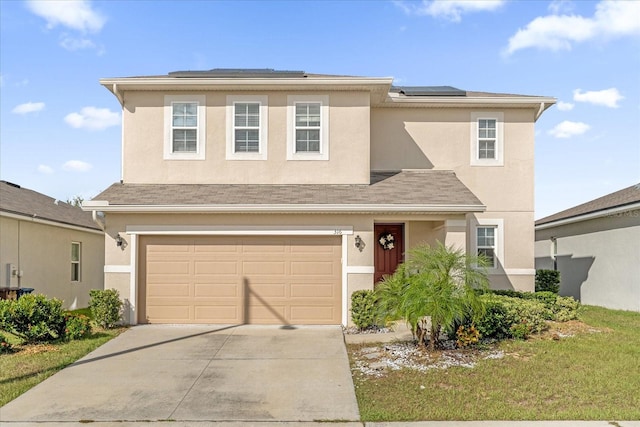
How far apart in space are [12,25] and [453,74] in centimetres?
1307

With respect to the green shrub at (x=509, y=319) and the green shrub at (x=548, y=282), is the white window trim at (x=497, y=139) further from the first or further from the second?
the green shrub at (x=509, y=319)

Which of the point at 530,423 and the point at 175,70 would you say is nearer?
the point at 530,423

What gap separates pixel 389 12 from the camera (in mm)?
13438

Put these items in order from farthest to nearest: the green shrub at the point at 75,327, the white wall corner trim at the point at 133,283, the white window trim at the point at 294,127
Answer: the white window trim at the point at 294,127
the white wall corner trim at the point at 133,283
the green shrub at the point at 75,327

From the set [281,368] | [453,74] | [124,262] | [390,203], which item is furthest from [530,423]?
[453,74]

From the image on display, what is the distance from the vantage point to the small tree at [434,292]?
26.2 ft

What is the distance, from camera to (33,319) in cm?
923

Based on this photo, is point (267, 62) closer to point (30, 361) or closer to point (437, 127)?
point (437, 127)

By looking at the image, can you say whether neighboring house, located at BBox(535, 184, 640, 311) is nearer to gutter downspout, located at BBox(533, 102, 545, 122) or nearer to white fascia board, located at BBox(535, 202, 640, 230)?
white fascia board, located at BBox(535, 202, 640, 230)

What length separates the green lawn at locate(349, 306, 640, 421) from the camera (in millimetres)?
5871

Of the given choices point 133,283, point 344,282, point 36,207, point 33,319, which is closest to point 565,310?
point 344,282

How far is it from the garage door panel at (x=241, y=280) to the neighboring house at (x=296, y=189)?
0.02 metres

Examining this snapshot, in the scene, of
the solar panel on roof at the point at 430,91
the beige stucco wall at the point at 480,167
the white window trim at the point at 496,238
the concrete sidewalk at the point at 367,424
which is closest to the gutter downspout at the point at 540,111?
the beige stucco wall at the point at 480,167

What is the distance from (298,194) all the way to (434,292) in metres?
4.60
